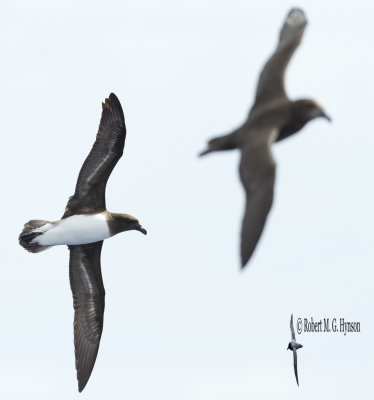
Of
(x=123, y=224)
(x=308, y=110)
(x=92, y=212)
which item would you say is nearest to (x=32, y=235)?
(x=92, y=212)

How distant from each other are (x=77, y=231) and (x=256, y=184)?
248 inches

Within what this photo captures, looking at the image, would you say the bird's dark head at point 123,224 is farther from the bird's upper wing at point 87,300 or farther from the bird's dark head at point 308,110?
the bird's dark head at point 308,110

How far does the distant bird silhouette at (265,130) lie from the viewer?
12.8 metres

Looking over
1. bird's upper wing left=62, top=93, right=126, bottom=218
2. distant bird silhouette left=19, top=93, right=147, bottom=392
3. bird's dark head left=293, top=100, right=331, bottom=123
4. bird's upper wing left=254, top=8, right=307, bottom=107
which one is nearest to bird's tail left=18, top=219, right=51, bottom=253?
distant bird silhouette left=19, top=93, right=147, bottom=392

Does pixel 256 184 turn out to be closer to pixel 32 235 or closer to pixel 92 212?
pixel 92 212

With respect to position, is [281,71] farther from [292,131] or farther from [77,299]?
[77,299]

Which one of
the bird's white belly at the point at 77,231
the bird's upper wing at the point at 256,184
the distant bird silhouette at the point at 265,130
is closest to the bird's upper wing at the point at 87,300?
the bird's white belly at the point at 77,231

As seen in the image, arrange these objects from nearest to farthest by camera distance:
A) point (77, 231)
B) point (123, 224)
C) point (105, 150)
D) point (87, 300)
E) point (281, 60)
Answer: point (281, 60), point (77, 231), point (105, 150), point (123, 224), point (87, 300)

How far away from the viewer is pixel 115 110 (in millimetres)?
19125

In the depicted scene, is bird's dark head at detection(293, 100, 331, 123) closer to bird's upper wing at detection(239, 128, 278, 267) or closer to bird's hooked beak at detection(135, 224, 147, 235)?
bird's upper wing at detection(239, 128, 278, 267)

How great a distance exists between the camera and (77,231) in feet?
A: 62.0

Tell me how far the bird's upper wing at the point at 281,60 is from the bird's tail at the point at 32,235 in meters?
5.31

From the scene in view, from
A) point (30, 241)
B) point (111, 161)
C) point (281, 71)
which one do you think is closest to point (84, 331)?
point (30, 241)

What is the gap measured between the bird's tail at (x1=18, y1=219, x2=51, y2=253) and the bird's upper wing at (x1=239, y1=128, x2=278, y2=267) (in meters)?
6.21
